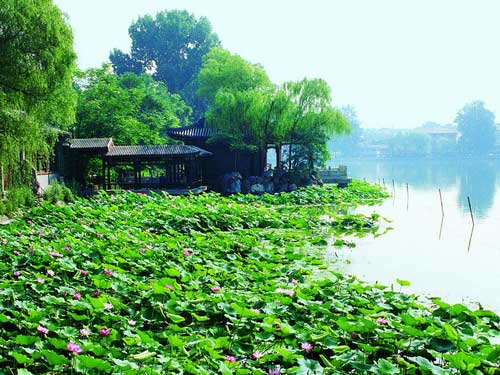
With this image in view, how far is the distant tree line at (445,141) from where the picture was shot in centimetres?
7256

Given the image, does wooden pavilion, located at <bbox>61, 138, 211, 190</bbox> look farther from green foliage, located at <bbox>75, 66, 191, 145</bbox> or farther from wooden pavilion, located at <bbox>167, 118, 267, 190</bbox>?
wooden pavilion, located at <bbox>167, 118, 267, 190</bbox>

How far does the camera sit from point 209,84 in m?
25.9

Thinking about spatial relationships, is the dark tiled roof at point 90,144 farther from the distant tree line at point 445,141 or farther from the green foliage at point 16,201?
the distant tree line at point 445,141

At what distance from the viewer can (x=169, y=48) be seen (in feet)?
138

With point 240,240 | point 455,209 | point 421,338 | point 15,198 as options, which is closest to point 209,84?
point 455,209

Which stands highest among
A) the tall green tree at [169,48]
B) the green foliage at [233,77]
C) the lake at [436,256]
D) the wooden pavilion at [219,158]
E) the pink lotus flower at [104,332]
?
the tall green tree at [169,48]

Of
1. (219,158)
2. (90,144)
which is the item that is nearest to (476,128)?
(219,158)

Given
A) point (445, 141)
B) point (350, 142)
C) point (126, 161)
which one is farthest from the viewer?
point (350, 142)

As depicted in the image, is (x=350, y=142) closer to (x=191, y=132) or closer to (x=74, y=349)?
(x=191, y=132)

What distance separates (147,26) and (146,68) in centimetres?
343

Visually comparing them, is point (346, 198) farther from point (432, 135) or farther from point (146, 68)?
point (432, 135)

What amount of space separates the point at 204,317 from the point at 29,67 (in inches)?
311

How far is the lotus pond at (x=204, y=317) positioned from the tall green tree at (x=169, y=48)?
36.2m

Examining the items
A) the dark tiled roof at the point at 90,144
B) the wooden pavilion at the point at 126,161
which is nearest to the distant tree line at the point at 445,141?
the wooden pavilion at the point at 126,161
